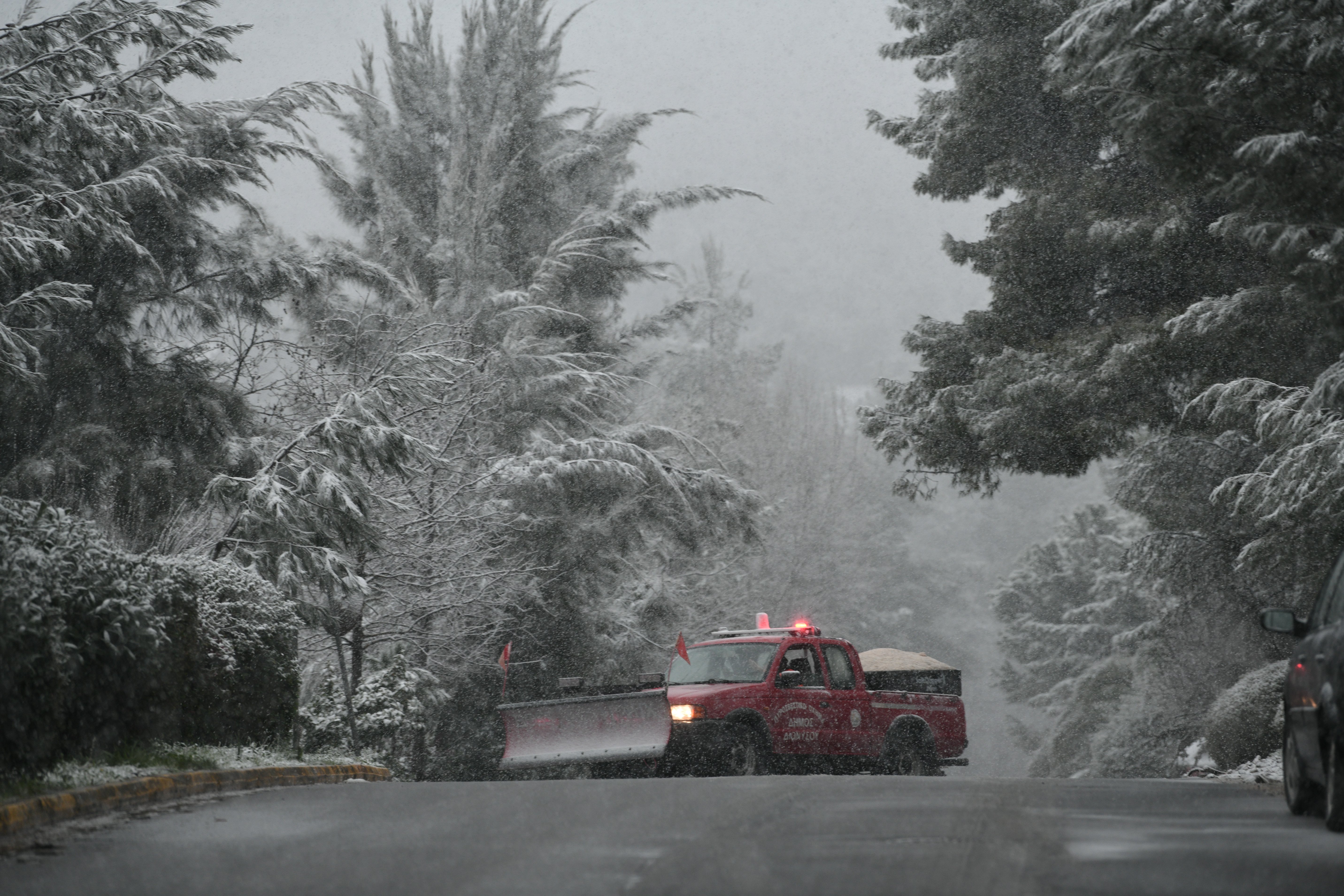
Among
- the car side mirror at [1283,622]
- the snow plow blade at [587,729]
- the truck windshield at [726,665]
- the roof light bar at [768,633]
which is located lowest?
the snow plow blade at [587,729]

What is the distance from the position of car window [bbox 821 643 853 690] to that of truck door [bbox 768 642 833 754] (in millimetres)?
235

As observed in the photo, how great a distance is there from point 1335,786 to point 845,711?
8.55 metres

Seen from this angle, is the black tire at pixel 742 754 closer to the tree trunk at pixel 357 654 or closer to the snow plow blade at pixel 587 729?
the snow plow blade at pixel 587 729

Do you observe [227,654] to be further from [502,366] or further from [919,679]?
[502,366]

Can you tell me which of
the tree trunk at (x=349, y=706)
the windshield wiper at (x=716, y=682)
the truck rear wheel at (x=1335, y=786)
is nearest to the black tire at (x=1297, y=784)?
the truck rear wheel at (x=1335, y=786)

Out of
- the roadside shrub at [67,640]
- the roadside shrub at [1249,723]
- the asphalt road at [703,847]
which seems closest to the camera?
the asphalt road at [703,847]

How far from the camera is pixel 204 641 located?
1216cm

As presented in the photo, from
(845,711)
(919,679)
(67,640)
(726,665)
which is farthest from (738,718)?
(67,640)

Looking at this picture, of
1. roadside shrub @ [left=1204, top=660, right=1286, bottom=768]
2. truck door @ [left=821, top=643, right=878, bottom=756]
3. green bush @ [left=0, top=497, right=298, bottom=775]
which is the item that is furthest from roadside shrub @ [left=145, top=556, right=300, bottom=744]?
roadside shrub @ [left=1204, top=660, right=1286, bottom=768]

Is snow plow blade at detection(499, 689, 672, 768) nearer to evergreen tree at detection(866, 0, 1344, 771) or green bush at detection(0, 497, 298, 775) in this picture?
green bush at detection(0, 497, 298, 775)

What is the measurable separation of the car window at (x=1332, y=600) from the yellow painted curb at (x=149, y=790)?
7.30 m

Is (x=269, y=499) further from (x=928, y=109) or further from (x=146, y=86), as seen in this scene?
(x=928, y=109)

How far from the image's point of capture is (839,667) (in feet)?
51.9

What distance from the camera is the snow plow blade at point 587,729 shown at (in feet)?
45.7
